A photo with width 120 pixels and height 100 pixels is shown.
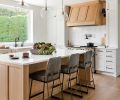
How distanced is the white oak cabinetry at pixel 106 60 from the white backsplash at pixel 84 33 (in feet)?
2.73

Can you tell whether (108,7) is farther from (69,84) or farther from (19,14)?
(19,14)

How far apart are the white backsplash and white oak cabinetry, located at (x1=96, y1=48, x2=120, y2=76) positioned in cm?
83

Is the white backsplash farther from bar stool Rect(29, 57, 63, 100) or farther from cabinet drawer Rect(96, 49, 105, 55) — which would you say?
bar stool Rect(29, 57, 63, 100)

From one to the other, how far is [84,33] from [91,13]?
938 millimetres

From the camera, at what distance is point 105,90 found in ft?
14.6

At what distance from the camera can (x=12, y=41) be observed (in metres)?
7.15

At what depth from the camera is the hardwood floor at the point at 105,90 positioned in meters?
3.95

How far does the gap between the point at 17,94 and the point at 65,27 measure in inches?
192

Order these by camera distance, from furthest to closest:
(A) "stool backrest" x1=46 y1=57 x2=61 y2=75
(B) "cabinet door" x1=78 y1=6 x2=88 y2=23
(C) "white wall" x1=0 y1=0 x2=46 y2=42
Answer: (C) "white wall" x1=0 y1=0 x2=46 y2=42 → (B) "cabinet door" x1=78 y1=6 x2=88 y2=23 → (A) "stool backrest" x1=46 y1=57 x2=61 y2=75

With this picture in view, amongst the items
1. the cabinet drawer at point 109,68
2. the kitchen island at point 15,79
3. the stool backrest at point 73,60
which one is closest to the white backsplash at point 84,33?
the cabinet drawer at point 109,68

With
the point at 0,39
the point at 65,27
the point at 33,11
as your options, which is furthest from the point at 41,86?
the point at 33,11

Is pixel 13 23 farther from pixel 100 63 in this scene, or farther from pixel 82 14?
pixel 100 63

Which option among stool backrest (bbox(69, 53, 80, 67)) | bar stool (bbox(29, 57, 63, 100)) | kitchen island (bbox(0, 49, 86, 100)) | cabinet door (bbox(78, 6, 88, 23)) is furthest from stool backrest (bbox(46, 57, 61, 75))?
cabinet door (bbox(78, 6, 88, 23))

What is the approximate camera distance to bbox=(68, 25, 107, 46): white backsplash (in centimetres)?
685
